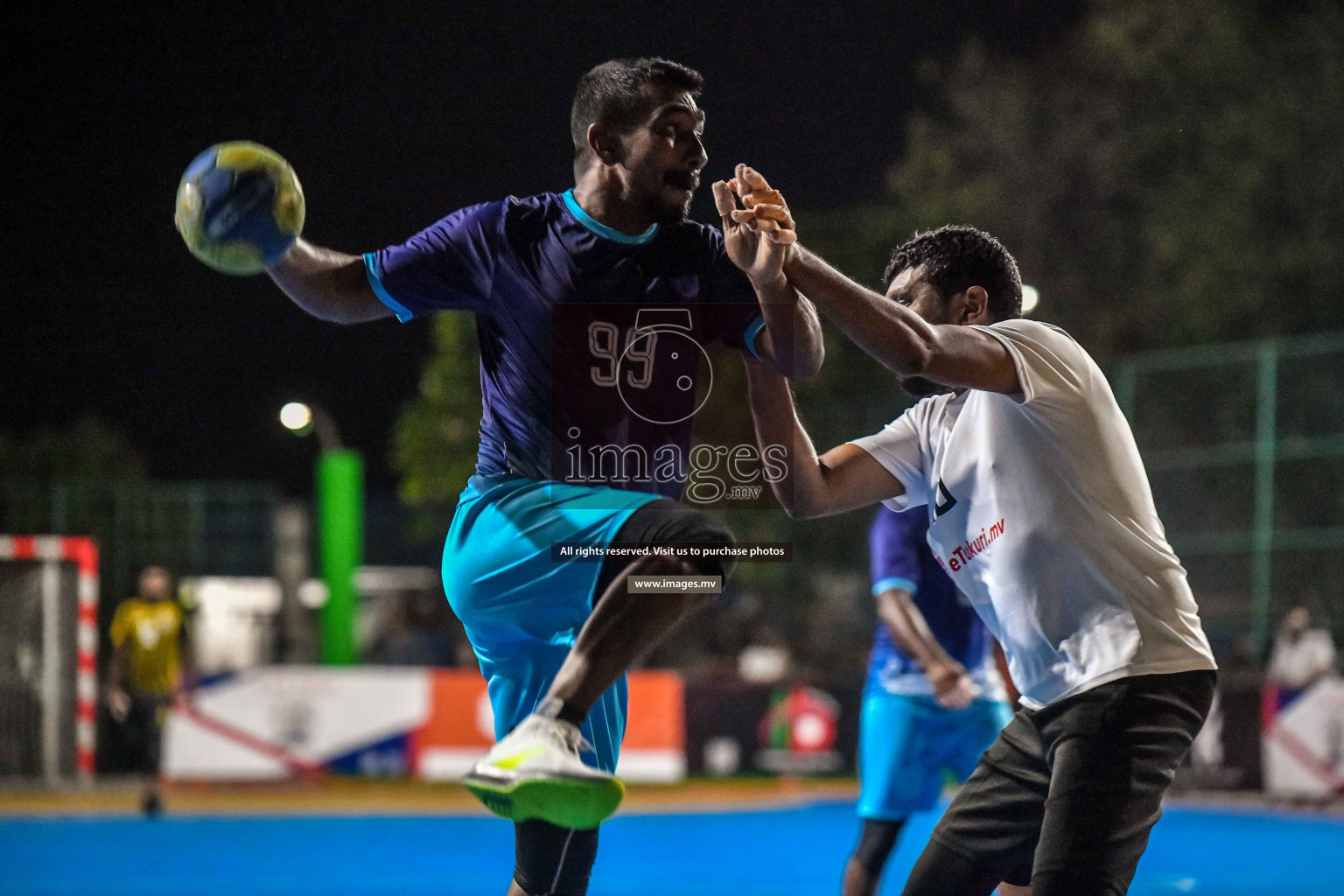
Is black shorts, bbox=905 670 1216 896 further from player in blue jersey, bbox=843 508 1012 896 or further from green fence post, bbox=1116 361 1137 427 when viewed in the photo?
green fence post, bbox=1116 361 1137 427

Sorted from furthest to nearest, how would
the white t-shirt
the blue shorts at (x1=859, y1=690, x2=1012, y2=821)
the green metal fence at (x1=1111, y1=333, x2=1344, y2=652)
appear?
the green metal fence at (x1=1111, y1=333, x2=1344, y2=652), the blue shorts at (x1=859, y1=690, x2=1012, y2=821), the white t-shirt

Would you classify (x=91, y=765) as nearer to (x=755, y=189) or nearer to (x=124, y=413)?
(x=124, y=413)

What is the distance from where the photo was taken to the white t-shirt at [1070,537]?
3877mm

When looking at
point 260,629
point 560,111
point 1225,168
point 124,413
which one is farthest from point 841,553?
point 560,111

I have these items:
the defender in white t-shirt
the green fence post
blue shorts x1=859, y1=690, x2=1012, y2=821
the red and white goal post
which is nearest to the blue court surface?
blue shorts x1=859, y1=690, x2=1012, y2=821

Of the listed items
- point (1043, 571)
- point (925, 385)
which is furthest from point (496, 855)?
point (1043, 571)

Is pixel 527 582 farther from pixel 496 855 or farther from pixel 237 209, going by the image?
pixel 496 855

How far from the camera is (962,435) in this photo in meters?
4.27

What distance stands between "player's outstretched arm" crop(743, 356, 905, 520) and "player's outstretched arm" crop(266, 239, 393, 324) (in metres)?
1.13

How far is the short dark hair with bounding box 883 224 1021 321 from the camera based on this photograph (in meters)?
4.34

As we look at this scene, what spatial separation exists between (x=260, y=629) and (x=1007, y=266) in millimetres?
19607

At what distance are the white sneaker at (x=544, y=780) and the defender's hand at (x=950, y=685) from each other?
9.74 feet

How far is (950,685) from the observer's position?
623 centimetres

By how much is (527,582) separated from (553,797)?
2.44 ft
